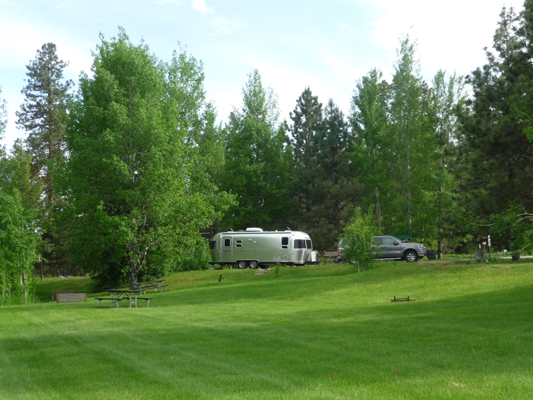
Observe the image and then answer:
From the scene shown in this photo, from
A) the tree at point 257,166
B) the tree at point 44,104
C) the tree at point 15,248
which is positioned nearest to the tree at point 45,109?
the tree at point 44,104

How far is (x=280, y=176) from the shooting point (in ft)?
151

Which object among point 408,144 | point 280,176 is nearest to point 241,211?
point 280,176

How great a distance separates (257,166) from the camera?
44.2 meters

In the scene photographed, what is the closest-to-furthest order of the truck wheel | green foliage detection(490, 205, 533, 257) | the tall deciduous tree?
green foliage detection(490, 205, 533, 257), the truck wheel, the tall deciduous tree

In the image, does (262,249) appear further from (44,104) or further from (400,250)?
(44,104)

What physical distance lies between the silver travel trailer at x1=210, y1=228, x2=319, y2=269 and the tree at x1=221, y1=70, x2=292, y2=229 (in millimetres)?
10215

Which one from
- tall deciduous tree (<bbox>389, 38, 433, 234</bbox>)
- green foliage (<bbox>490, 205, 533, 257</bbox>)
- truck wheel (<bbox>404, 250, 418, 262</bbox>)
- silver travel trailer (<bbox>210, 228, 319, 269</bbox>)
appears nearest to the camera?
green foliage (<bbox>490, 205, 533, 257</bbox>)

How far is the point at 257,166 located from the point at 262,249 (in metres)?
12.9

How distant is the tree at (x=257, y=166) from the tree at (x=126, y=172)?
52.2ft

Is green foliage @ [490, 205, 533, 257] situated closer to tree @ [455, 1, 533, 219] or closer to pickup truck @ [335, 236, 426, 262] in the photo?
tree @ [455, 1, 533, 219]

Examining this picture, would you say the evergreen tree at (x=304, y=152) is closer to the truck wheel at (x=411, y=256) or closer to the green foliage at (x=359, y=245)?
the truck wheel at (x=411, y=256)

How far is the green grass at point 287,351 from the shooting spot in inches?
239

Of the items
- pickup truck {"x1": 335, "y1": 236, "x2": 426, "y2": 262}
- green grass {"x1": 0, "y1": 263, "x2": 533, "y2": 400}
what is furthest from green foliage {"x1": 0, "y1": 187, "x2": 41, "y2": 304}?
pickup truck {"x1": 335, "y1": 236, "x2": 426, "y2": 262}

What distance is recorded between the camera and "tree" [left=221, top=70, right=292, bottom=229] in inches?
1743
